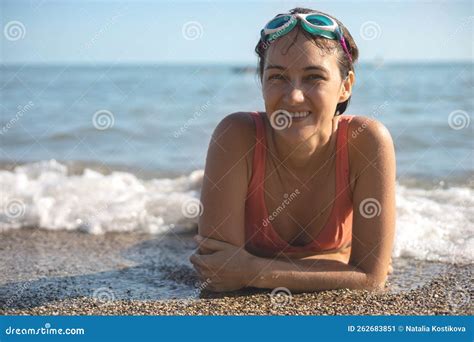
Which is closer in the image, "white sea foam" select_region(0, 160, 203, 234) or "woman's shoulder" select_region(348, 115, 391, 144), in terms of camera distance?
"woman's shoulder" select_region(348, 115, 391, 144)

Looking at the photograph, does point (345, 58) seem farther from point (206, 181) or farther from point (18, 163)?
point (18, 163)

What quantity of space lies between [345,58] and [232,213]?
1213 mm

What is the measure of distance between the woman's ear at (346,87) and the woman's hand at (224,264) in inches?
46.0

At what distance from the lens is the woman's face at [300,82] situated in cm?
373

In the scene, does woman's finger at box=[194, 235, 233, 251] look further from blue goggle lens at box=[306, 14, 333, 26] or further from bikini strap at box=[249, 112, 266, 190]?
blue goggle lens at box=[306, 14, 333, 26]

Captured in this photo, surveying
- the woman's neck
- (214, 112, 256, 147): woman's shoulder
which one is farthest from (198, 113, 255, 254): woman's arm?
the woman's neck

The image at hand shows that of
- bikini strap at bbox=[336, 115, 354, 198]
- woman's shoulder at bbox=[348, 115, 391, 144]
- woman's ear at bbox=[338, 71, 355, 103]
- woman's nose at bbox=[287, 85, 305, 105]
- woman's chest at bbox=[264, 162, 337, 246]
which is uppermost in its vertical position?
woman's ear at bbox=[338, 71, 355, 103]

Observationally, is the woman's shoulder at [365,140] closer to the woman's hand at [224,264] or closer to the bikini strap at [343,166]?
the bikini strap at [343,166]

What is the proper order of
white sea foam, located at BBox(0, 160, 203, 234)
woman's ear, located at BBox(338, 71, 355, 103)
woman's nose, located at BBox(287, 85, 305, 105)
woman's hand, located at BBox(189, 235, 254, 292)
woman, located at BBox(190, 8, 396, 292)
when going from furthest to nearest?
white sea foam, located at BBox(0, 160, 203, 234) < woman's ear, located at BBox(338, 71, 355, 103) < woman's hand, located at BBox(189, 235, 254, 292) < woman, located at BBox(190, 8, 396, 292) < woman's nose, located at BBox(287, 85, 305, 105)

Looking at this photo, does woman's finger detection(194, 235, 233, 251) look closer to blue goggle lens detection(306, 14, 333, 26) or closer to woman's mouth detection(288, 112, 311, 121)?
woman's mouth detection(288, 112, 311, 121)

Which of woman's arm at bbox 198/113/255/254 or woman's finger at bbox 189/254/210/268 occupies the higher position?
woman's arm at bbox 198/113/255/254

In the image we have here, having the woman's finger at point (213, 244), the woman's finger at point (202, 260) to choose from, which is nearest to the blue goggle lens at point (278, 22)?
the woman's finger at point (213, 244)

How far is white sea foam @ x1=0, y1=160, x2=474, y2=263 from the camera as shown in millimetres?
5594

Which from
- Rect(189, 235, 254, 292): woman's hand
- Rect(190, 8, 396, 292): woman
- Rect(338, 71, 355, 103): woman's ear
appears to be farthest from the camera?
Rect(338, 71, 355, 103): woman's ear
